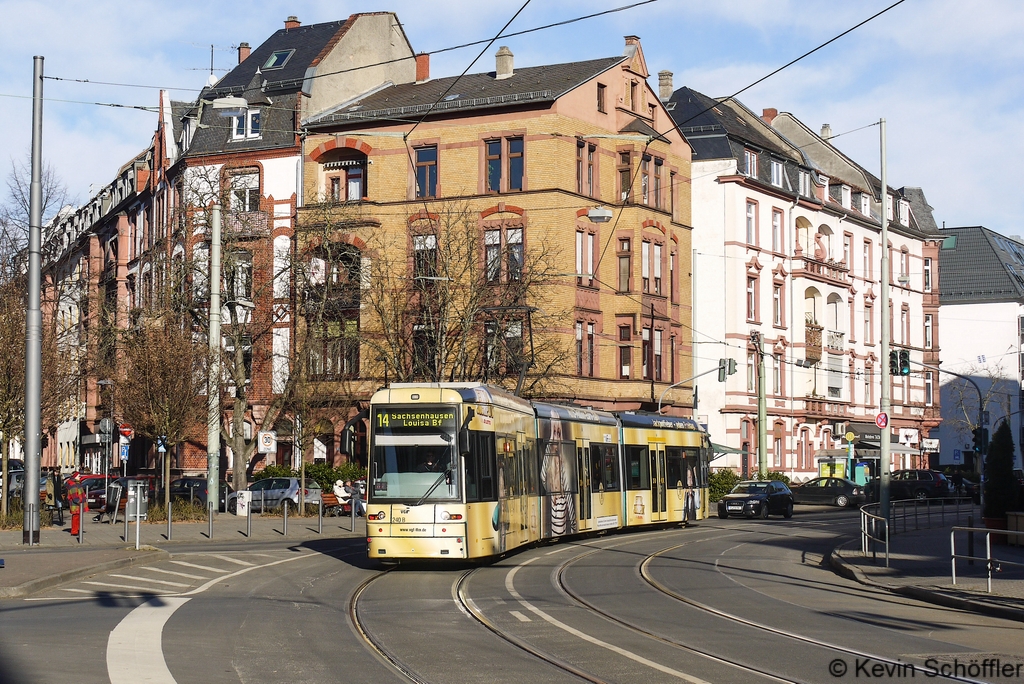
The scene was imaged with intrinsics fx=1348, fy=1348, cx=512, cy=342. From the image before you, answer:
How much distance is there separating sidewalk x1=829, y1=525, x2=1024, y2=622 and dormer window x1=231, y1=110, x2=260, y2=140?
35.6 metres

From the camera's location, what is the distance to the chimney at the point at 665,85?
239ft

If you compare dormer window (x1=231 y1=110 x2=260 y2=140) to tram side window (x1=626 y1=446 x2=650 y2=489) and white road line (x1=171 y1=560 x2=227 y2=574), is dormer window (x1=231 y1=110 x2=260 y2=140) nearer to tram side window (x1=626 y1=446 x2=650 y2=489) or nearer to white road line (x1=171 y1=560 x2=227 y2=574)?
tram side window (x1=626 y1=446 x2=650 y2=489)

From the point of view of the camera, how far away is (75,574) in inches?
794

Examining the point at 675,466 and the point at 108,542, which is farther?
the point at 675,466

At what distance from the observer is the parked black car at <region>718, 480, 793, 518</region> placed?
156ft

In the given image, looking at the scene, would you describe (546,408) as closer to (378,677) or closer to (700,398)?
(378,677)

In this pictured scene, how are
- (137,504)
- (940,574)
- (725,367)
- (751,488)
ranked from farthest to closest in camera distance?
1. (725,367)
2. (751,488)
3. (137,504)
4. (940,574)

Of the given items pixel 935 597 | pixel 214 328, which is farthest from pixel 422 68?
pixel 935 597

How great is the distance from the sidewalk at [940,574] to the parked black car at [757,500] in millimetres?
16149

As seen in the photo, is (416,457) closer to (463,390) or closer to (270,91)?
(463,390)

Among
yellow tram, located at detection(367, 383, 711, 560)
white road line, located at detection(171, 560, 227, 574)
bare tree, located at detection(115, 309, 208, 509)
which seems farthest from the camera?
bare tree, located at detection(115, 309, 208, 509)

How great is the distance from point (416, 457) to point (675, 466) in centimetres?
1741

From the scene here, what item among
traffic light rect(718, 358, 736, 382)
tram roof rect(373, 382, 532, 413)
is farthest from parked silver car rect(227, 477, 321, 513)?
tram roof rect(373, 382, 532, 413)

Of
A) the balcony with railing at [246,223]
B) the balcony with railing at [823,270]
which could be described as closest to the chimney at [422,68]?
the balcony with railing at [246,223]
